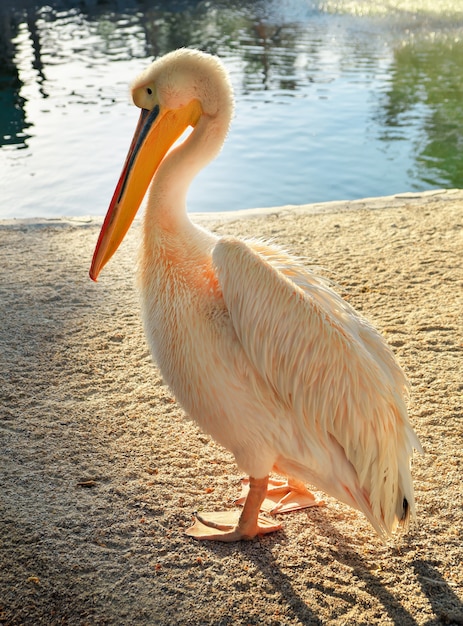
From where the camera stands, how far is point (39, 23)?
15.8m

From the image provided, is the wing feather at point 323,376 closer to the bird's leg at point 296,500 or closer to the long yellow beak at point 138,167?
the bird's leg at point 296,500

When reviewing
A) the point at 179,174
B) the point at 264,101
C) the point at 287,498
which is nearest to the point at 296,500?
the point at 287,498

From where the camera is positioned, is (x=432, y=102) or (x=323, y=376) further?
(x=432, y=102)

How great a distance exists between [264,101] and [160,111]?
8.27 metres

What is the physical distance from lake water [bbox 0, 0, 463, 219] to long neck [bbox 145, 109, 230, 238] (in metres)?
4.85

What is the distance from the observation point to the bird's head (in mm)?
2359

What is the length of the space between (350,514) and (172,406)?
0.99 meters

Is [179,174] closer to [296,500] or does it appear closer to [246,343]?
[246,343]

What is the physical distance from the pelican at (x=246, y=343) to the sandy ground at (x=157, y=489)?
18cm

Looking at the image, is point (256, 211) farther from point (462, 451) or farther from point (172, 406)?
point (462, 451)

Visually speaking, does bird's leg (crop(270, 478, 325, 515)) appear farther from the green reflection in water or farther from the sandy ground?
the green reflection in water

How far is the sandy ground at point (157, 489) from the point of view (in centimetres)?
211

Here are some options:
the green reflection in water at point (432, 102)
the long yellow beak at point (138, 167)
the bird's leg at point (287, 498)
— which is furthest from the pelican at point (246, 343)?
the green reflection in water at point (432, 102)

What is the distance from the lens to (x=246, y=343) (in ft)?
7.09
